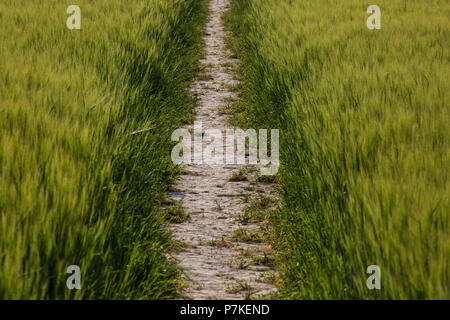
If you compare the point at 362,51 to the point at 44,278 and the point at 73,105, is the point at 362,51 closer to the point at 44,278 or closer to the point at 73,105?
the point at 73,105

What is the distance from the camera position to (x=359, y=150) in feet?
8.37

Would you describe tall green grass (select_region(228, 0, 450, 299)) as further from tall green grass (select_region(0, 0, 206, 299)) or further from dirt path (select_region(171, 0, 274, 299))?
tall green grass (select_region(0, 0, 206, 299))

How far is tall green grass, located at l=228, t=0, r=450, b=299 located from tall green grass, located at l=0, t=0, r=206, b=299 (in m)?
0.76

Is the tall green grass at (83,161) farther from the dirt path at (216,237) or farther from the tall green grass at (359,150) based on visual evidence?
the tall green grass at (359,150)

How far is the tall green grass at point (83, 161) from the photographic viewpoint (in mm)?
1844

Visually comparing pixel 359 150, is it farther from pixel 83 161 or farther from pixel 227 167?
pixel 227 167

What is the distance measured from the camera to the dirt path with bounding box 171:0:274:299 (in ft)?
8.72

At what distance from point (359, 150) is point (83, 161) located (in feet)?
4.20

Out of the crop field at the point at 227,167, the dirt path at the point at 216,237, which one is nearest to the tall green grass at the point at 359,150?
the crop field at the point at 227,167

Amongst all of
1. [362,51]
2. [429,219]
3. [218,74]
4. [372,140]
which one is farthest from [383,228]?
[218,74]

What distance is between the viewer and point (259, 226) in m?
3.36

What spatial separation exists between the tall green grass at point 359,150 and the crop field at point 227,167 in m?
0.01
